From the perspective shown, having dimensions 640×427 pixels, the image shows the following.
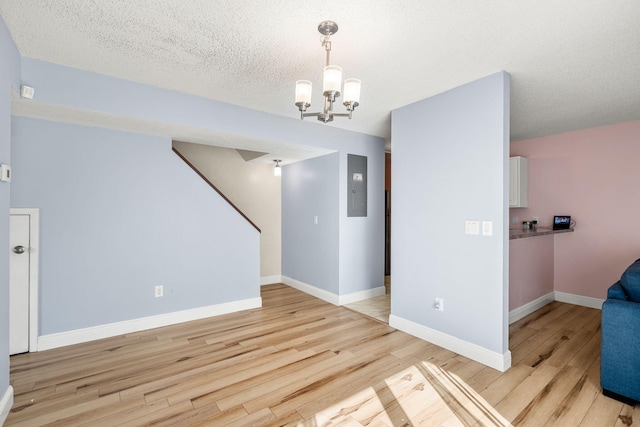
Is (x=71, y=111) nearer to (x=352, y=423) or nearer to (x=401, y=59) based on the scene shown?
(x=401, y=59)

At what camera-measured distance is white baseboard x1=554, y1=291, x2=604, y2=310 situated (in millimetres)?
3993

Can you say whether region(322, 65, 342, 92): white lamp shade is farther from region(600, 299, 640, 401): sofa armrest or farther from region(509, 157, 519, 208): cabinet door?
region(509, 157, 519, 208): cabinet door

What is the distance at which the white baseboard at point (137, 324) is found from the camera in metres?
2.80

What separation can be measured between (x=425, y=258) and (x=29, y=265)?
12.1 ft

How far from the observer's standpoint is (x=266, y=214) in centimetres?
541

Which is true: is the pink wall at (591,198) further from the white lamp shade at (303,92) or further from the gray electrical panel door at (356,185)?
the white lamp shade at (303,92)

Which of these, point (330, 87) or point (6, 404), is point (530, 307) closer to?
point (330, 87)

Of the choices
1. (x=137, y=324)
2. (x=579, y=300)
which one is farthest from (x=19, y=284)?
(x=579, y=300)

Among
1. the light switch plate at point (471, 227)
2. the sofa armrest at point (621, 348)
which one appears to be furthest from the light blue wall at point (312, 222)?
the sofa armrest at point (621, 348)

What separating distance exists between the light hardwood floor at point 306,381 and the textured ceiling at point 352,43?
2424mm

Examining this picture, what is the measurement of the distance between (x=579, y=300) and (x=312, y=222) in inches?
153

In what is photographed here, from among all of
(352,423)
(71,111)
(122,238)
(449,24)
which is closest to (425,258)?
(352,423)

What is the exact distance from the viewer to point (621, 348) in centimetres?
200

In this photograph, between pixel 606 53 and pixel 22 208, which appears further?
pixel 22 208
